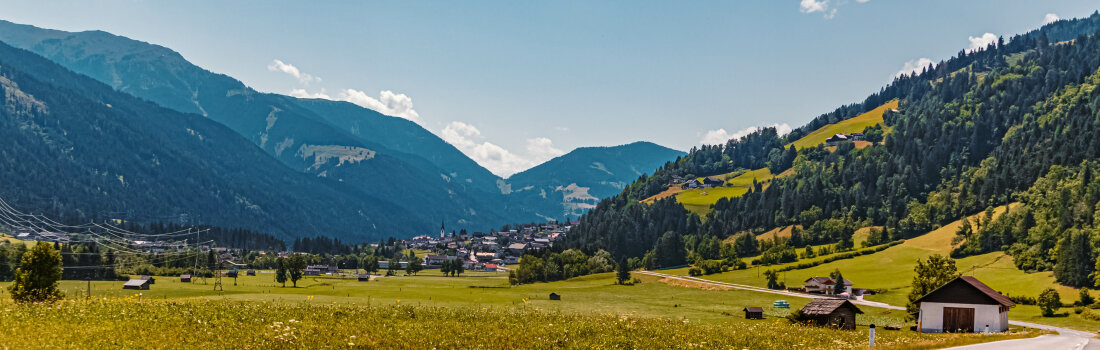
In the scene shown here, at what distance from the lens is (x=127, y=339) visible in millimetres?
26859

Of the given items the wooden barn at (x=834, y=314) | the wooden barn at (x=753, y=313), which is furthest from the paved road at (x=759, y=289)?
the wooden barn at (x=834, y=314)

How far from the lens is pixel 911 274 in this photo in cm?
15500

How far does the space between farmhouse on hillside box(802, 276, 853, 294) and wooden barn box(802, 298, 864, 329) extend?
80751mm

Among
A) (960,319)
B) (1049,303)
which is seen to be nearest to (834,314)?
(960,319)

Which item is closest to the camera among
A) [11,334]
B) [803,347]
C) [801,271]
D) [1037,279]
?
[11,334]

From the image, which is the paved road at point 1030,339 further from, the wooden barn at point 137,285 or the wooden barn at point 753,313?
the wooden barn at point 137,285

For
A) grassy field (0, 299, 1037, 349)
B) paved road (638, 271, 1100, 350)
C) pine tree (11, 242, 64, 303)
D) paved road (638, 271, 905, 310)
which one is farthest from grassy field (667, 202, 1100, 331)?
pine tree (11, 242, 64, 303)

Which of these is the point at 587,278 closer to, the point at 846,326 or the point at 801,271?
the point at 801,271

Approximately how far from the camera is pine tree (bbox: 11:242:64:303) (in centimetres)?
4770

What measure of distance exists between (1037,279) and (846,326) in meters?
89.8

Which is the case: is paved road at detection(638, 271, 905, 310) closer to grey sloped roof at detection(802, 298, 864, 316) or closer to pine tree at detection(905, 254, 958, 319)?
pine tree at detection(905, 254, 958, 319)

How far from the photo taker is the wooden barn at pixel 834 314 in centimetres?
6938

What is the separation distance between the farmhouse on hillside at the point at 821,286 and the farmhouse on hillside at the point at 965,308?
77.9m

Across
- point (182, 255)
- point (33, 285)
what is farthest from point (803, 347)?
point (182, 255)
